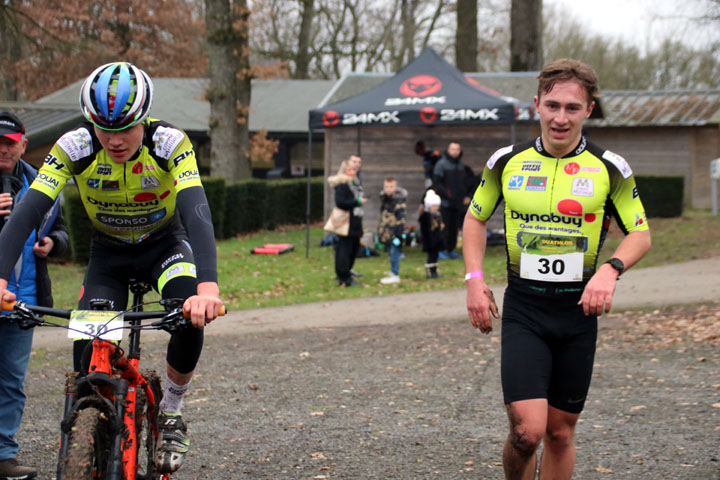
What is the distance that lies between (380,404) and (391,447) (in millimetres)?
1182

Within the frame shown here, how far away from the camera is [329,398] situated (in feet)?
23.8

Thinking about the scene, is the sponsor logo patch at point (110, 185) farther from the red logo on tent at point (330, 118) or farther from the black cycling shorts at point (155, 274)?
the red logo on tent at point (330, 118)

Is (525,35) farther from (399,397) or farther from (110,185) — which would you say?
(110,185)

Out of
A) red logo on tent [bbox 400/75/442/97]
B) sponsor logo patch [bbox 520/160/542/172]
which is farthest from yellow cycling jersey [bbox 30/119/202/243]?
red logo on tent [bbox 400/75/442/97]

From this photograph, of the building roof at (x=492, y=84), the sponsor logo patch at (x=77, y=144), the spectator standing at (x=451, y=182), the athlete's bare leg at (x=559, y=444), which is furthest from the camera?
the building roof at (x=492, y=84)

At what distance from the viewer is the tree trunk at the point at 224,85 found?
22.1 meters

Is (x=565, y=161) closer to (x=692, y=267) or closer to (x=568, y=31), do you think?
(x=692, y=267)

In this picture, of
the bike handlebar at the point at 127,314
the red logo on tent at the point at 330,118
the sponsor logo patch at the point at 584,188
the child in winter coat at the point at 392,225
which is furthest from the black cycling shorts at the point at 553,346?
the red logo on tent at the point at 330,118

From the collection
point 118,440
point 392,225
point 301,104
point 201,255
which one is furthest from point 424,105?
point 301,104

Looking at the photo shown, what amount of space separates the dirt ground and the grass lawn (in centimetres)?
165

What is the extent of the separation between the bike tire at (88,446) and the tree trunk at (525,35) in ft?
75.9

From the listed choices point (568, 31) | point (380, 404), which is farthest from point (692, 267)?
point (568, 31)

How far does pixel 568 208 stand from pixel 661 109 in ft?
90.1

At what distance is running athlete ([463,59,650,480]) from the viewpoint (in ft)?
13.4
